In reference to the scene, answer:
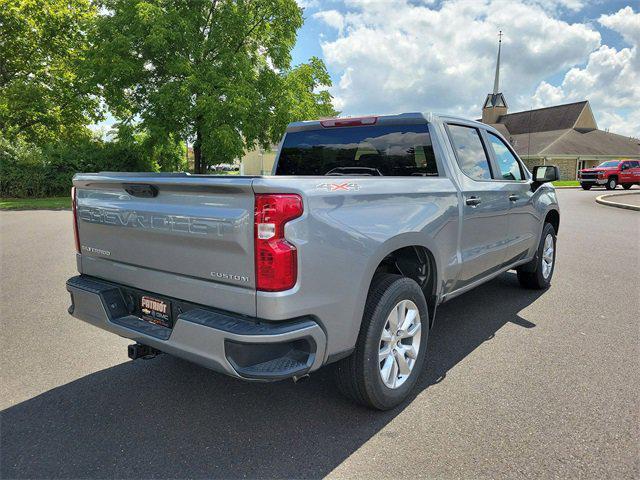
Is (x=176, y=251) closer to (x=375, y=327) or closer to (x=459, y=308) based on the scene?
(x=375, y=327)

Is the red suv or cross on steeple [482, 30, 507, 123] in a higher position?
cross on steeple [482, 30, 507, 123]

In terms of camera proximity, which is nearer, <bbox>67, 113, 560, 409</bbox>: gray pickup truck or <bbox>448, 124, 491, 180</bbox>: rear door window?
<bbox>67, 113, 560, 409</bbox>: gray pickup truck

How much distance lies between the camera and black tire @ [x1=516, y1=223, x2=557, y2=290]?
18.3ft

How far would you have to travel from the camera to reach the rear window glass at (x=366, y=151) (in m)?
3.74

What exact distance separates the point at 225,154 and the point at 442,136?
16.4m

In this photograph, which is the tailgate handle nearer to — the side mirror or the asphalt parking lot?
the asphalt parking lot

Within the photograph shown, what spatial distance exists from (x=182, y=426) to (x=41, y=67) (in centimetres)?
2890

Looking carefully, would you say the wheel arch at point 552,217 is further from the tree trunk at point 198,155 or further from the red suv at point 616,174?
the red suv at point 616,174

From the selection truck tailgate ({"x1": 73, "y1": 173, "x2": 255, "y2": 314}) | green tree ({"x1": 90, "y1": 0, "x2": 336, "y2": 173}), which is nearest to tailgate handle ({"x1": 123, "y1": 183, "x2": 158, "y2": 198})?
truck tailgate ({"x1": 73, "y1": 173, "x2": 255, "y2": 314})

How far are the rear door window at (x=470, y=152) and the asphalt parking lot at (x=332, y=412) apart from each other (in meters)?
1.50

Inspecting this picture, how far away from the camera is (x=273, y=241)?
2223 millimetres

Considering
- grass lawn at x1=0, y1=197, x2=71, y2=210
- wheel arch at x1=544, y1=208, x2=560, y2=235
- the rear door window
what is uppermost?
the rear door window

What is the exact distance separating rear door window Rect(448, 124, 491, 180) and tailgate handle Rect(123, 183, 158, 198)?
2437 millimetres

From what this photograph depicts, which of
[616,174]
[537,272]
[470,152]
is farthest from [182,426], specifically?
[616,174]
